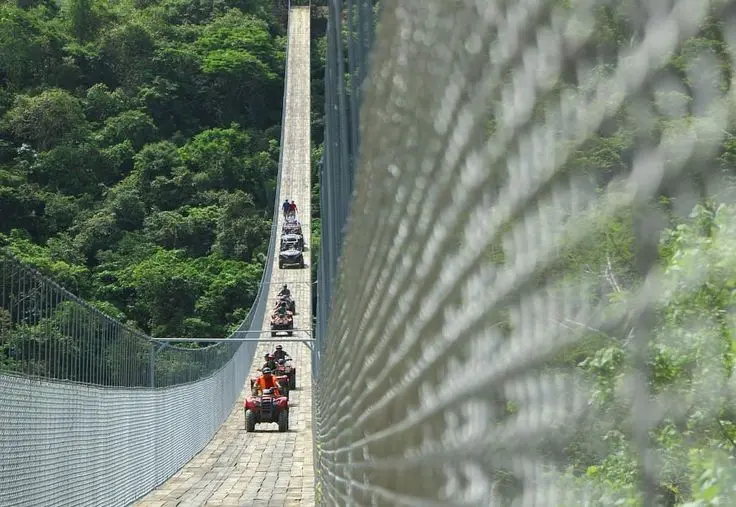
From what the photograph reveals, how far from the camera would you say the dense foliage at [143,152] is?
154ft

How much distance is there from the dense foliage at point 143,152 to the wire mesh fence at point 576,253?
42.8 meters

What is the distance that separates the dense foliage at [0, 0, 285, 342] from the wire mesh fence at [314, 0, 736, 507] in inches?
1684

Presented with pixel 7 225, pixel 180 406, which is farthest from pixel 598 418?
pixel 7 225

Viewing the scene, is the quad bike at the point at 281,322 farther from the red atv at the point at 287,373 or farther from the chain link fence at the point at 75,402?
the chain link fence at the point at 75,402

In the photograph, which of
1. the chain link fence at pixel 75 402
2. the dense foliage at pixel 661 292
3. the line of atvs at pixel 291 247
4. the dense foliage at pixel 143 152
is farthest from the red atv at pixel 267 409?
the line of atvs at pixel 291 247

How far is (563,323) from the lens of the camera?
2.08 feet

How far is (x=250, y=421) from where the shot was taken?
21.0 m

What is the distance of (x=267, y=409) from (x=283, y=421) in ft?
1.62

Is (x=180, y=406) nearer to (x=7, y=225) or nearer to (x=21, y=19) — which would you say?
(x=7, y=225)

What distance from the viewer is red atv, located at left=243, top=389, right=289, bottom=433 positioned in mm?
20578

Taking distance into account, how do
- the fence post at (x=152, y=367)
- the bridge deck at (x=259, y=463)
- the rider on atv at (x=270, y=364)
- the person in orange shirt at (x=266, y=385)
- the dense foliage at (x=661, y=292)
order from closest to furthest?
the dense foliage at (x=661, y=292) → the bridge deck at (x=259, y=463) → the fence post at (x=152, y=367) → the person in orange shirt at (x=266, y=385) → the rider on atv at (x=270, y=364)

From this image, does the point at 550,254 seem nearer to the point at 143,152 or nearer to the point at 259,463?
the point at 259,463

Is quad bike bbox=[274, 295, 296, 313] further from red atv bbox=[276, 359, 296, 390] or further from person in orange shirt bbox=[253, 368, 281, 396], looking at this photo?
person in orange shirt bbox=[253, 368, 281, 396]

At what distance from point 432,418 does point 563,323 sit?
1.68 feet
